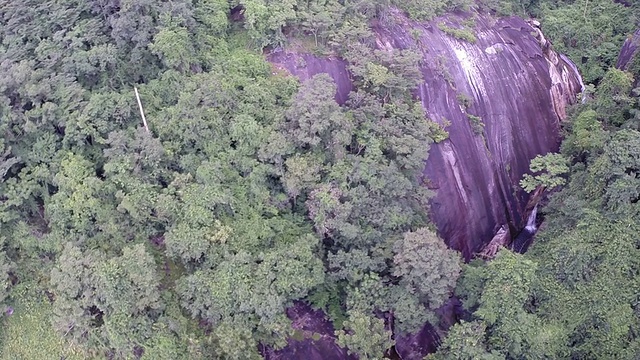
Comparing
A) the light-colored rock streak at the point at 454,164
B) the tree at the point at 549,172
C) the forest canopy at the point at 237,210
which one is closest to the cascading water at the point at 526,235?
the forest canopy at the point at 237,210

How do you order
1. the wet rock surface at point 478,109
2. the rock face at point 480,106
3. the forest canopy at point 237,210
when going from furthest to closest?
the rock face at point 480,106
the wet rock surface at point 478,109
the forest canopy at point 237,210

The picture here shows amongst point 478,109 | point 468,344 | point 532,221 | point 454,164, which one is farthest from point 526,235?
point 468,344

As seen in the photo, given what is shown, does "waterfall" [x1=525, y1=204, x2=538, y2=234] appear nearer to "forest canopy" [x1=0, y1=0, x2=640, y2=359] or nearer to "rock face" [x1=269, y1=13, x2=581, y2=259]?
"rock face" [x1=269, y1=13, x2=581, y2=259]

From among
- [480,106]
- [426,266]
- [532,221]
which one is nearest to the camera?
[426,266]

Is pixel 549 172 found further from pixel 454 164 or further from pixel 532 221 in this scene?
pixel 454 164

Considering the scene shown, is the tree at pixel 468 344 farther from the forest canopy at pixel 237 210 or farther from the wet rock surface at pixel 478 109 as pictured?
the wet rock surface at pixel 478 109

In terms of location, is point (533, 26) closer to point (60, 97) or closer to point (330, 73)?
point (330, 73)
